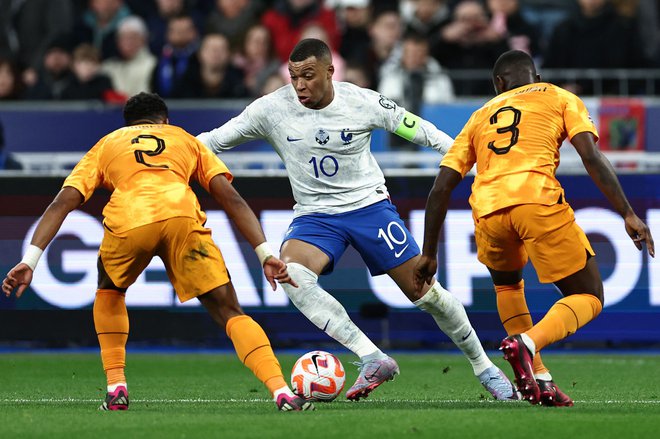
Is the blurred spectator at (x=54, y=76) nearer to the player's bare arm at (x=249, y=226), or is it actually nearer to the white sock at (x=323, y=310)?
the white sock at (x=323, y=310)

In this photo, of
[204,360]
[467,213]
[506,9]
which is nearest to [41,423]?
[204,360]

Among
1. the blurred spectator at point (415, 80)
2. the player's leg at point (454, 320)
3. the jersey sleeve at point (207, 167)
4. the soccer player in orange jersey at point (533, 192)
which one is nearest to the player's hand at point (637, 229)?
the soccer player in orange jersey at point (533, 192)

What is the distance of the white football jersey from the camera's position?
8.83 m

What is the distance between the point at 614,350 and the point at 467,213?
1915 mm

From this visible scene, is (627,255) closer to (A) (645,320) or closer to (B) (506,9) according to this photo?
(A) (645,320)

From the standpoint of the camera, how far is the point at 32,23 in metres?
18.2

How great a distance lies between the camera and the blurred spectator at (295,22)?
56.2 ft

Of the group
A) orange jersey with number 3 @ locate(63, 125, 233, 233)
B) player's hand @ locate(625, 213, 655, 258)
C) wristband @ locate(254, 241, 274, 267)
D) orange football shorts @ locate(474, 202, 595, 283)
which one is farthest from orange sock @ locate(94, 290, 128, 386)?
player's hand @ locate(625, 213, 655, 258)

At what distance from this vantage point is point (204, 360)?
12.2 m

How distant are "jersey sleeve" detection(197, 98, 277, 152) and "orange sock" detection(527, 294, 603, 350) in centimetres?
231

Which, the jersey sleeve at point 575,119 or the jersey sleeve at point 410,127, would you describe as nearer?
the jersey sleeve at point 575,119

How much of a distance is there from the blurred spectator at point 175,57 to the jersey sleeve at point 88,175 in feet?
26.5

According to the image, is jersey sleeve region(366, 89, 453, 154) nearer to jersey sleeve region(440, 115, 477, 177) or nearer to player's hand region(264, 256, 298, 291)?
jersey sleeve region(440, 115, 477, 177)

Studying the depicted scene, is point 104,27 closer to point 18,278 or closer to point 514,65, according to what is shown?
point 514,65
